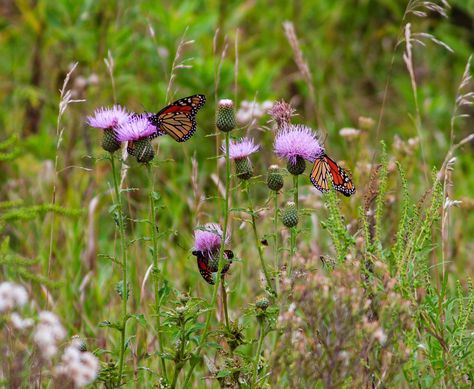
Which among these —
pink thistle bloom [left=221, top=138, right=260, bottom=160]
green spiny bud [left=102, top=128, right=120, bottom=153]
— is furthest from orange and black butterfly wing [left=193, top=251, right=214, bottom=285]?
green spiny bud [left=102, top=128, right=120, bottom=153]

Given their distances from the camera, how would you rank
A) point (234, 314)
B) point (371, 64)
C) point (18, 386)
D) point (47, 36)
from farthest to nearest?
point (371, 64)
point (47, 36)
point (234, 314)
point (18, 386)

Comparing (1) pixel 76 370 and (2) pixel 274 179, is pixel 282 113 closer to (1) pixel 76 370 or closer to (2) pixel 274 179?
(2) pixel 274 179

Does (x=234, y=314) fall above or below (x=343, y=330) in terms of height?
above

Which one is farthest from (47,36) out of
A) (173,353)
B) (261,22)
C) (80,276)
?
(173,353)

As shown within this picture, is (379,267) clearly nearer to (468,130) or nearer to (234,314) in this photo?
(234,314)

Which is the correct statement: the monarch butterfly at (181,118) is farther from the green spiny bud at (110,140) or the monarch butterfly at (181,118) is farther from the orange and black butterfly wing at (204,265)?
the orange and black butterfly wing at (204,265)

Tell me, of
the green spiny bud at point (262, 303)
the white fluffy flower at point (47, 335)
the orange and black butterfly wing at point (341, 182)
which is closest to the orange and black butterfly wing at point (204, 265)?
the green spiny bud at point (262, 303)

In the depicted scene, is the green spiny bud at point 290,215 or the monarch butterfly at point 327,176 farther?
the monarch butterfly at point 327,176

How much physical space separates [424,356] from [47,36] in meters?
4.12

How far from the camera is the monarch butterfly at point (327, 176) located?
8.84 feet

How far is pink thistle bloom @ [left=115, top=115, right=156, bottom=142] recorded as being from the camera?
2.38m

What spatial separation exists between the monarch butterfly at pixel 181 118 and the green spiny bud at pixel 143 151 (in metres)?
0.38

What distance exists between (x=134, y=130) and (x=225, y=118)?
0.91 feet

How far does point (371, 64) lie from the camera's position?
24.0ft
